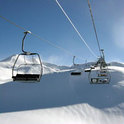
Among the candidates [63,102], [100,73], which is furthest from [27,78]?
[100,73]

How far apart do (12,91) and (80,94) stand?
12.7 meters

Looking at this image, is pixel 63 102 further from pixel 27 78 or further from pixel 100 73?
pixel 27 78

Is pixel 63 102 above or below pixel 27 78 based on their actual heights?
below

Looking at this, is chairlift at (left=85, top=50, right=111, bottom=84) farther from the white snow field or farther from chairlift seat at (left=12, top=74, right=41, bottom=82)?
chairlift seat at (left=12, top=74, right=41, bottom=82)

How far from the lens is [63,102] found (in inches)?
894

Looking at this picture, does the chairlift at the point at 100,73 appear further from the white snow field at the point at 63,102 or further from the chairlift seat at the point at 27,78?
the chairlift seat at the point at 27,78

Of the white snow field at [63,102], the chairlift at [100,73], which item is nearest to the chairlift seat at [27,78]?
the chairlift at [100,73]

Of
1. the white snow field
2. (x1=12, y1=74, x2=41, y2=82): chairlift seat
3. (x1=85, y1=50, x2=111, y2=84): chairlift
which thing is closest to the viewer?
(x1=12, y1=74, x2=41, y2=82): chairlift seat

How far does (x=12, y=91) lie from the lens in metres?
28.6

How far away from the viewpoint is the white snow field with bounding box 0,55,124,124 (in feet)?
56.4

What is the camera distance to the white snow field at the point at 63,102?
1720 cm

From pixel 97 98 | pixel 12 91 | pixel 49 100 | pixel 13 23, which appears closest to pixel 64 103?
pixel 49 100

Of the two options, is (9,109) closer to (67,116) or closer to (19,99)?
(19,99)

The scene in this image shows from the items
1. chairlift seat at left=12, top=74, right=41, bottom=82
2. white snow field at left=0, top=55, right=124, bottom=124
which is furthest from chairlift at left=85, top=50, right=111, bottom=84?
chairlift seat at left=12, top=74, right=41, bottom=82
